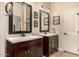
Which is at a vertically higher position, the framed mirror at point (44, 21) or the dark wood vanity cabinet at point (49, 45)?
the framed mirror at point (44, 21)

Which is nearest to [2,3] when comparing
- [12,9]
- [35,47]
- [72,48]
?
[12,9]

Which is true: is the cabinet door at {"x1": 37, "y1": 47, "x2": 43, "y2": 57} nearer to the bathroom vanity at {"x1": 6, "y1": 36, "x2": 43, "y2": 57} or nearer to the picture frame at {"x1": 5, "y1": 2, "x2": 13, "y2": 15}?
the bathroom vanity at {"x1": 6, "y1": 36, "x2": 43, "y2": 57}

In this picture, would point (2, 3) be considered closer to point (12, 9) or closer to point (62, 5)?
point (12, 9)

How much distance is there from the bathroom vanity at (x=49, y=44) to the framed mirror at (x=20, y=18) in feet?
1.03

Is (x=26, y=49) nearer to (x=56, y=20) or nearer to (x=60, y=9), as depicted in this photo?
(x=56, y=20)

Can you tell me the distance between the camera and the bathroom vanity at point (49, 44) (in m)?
1.55

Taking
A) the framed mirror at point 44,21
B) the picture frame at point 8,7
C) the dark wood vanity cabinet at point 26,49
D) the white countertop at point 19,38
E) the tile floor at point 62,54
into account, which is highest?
the picture frame at point 8,7

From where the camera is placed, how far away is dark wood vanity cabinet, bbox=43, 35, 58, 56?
1.56 meters

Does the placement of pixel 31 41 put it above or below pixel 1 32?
below

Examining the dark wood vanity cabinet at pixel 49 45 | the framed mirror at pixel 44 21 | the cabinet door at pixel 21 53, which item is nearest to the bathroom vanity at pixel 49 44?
the dark wood vanity cabinet at pixel 49 45

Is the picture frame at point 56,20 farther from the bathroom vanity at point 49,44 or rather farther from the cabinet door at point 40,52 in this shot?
the cabinet door at point 40,52

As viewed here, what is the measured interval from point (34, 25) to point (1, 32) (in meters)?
0.49

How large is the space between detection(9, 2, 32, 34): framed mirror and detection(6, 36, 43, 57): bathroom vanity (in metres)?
0.17

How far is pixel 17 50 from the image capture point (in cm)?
140
